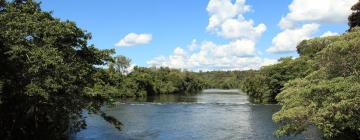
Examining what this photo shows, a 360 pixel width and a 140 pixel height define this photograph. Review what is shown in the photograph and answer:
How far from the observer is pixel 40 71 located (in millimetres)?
27031

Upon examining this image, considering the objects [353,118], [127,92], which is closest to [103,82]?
[353,118]

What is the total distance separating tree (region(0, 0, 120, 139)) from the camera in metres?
27.0

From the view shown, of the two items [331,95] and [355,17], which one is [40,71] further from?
[355,17]

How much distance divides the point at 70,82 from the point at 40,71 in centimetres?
232

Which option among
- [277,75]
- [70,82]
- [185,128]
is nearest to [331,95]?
[70,82]

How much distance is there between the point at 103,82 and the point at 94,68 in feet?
4.60

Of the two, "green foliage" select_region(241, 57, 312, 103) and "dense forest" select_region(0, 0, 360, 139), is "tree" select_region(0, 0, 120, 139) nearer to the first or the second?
"dense forest" select_region(0, 0, 360, 139)

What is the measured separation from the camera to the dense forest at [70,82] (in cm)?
2188

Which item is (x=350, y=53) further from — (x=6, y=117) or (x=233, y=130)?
(x=233, y=130)

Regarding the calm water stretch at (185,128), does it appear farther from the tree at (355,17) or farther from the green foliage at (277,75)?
the green foliage at (277,75)

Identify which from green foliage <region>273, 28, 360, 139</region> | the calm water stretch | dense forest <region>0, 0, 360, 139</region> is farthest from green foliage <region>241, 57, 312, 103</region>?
green foliage <region>273, 28, 360, 139</region>

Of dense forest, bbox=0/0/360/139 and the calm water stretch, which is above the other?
dense forest, bbox=0/0/360/139

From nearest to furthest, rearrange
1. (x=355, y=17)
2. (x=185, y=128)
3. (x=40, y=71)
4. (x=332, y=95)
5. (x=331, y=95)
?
1. (x=332, y=95)
2. (x=331, y=95)
3. (x=40, y=71)
4. (x=185, y=128)
5. (x=355, y=17)

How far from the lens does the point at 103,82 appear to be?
3434cm
